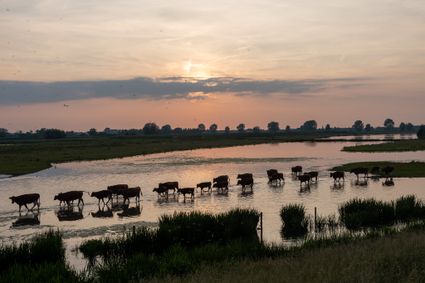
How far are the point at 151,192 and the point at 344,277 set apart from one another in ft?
86.7

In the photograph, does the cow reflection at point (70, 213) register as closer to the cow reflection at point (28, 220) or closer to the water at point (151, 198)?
the water at point (151, 198)

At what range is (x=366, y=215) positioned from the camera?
20578mm

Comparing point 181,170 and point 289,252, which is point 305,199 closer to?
point 289,252

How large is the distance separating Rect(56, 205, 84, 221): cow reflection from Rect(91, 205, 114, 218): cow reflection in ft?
2.67

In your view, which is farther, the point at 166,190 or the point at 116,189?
the point at 116,189

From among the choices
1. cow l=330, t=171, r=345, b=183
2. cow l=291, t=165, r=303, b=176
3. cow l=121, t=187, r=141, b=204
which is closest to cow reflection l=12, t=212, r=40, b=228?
cow l=121, t=187, r=141, b=204

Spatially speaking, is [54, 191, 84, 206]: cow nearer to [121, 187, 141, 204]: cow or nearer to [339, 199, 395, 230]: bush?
[121, 187, 141, 204]: cow

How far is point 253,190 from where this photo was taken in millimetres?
34875

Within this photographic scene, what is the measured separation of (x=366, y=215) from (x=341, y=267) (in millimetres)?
→ 10450

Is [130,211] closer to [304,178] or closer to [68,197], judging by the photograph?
[68,197]

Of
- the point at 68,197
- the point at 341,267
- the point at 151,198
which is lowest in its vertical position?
the point at 151,198

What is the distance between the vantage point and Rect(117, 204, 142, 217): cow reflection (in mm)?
26309

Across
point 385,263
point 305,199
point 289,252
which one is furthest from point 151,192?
point 385,263

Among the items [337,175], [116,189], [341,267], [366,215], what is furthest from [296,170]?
[341,267]
